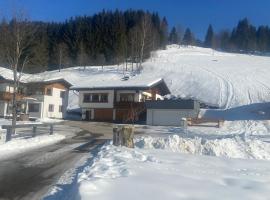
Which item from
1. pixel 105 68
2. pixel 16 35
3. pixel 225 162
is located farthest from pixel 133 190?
pixel 105 68

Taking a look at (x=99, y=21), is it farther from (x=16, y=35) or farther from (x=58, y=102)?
(x=16, y=35)

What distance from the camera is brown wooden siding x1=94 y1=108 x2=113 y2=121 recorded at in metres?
58.8

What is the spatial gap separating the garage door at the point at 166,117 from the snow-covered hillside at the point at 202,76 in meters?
9.98

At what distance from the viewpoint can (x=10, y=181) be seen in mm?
10742

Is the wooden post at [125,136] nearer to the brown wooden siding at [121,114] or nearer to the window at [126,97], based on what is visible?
the brown wooden siding at [121,114]

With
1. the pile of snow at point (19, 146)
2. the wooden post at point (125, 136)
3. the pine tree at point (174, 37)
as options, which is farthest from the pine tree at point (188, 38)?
the wooden post at point (125, 136)

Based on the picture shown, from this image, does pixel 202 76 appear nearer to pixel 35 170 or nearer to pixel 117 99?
pixel 117 99

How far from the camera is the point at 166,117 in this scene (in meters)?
53.0

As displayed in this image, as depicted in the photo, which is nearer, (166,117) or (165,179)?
(165,179)

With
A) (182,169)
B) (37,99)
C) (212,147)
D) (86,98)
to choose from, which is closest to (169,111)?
(86,98)

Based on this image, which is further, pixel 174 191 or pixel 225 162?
pixel 225 162

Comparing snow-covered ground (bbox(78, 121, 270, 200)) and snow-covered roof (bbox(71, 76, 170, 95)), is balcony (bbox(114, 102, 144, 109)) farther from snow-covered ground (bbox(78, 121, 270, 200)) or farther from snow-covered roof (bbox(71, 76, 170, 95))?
snow-covered ground (bbox(78, 121, 270, 200))

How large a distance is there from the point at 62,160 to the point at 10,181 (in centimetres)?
431

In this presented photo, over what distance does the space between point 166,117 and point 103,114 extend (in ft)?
36.4
